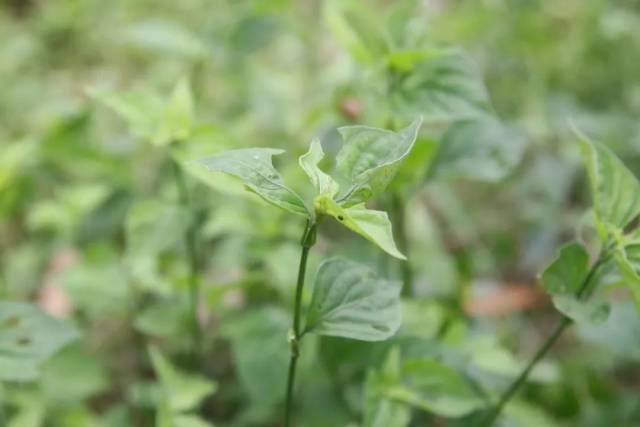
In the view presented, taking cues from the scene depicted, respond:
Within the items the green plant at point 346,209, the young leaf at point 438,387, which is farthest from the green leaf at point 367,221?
the young leaf at point 438,387

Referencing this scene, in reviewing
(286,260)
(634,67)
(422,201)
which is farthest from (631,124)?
(286,260)

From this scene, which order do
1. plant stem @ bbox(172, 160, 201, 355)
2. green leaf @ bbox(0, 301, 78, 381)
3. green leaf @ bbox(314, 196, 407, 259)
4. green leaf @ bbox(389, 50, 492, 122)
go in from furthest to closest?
plant stem @ bbox(172, 160, 201, 355) → green leaf @ bbox(389, 50, 492, 122) → green leaf @ bbox(0, 301, 78, 381) → green leaf @ bbox(314, 196, 407, 259)

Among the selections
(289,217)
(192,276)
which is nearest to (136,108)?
(192,276)

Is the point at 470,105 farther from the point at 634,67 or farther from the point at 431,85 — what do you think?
the point at 634,67

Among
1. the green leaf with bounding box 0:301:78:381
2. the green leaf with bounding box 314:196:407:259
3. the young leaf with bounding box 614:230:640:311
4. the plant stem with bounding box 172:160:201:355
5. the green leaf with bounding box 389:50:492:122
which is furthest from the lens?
the plant stem with bounding box 172:160:201:355

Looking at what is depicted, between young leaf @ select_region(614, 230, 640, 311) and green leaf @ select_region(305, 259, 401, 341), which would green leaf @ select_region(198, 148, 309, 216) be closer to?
green leaf @ select_region(305, 259, 401, 341)

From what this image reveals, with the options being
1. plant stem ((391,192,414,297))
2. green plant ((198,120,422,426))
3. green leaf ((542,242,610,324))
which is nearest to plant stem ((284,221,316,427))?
green plant ((198,120,422,426))
